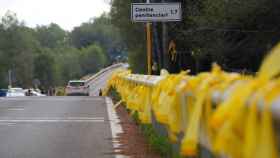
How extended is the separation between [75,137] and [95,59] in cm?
15323

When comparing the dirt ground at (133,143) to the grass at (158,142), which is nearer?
the grass at (158,142)

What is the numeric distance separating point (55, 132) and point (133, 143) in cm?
222

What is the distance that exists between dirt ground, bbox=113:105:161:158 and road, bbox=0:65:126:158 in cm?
22

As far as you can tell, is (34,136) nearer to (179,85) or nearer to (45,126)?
(45,126)

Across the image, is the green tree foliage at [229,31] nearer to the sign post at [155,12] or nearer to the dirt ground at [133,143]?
the sign post at [155,12]

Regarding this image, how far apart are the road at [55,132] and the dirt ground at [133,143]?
218 millimetres

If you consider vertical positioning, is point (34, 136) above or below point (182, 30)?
below

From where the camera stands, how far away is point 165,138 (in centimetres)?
989

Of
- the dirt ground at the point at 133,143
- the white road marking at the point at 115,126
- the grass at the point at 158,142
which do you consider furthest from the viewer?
the white road marking at the point at 115,126

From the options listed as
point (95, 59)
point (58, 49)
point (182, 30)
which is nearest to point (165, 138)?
point (182, 30)

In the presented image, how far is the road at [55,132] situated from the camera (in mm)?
10516

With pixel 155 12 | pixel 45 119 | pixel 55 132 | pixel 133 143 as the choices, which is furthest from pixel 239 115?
pixel 155 12


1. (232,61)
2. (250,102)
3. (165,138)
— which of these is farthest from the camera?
(232,61)

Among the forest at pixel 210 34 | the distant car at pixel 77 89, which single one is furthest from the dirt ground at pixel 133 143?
the distant car at pixel 77 89
